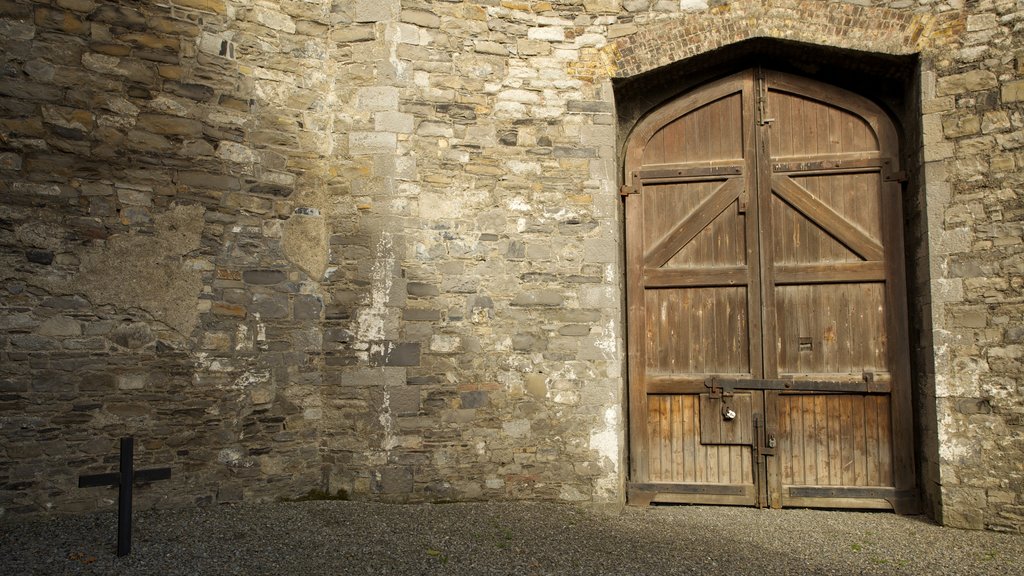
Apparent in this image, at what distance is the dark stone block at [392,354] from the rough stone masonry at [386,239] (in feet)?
0.05

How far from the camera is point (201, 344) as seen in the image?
4.64m

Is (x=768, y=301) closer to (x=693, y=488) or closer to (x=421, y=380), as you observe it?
(x=693, y=488)

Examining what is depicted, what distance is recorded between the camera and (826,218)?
5.35 m

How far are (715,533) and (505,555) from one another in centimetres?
154

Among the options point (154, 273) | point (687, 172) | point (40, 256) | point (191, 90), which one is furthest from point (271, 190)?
point (687, 172)

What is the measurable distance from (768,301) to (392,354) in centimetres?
302

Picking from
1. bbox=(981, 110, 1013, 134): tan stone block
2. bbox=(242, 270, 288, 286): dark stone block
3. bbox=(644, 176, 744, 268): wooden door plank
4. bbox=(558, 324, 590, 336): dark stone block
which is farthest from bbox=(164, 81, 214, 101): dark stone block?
bbox=(981, 110, 1013, 134): tan stone block

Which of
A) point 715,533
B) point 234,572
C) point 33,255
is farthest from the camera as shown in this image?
point 715,533

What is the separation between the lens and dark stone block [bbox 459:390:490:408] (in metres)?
5.05

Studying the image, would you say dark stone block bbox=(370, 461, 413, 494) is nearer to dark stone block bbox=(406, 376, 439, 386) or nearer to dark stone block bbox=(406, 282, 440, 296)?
dark stone block bbox=(406, 376, 439, 386)

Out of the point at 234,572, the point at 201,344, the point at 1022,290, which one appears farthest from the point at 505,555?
the point at 1022,290

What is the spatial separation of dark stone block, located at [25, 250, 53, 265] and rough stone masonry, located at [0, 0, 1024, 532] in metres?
0.01

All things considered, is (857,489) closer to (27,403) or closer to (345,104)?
(345,104)

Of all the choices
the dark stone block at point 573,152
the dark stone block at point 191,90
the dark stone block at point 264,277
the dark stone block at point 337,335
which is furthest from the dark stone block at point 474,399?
the dark stone block at point 191,90
